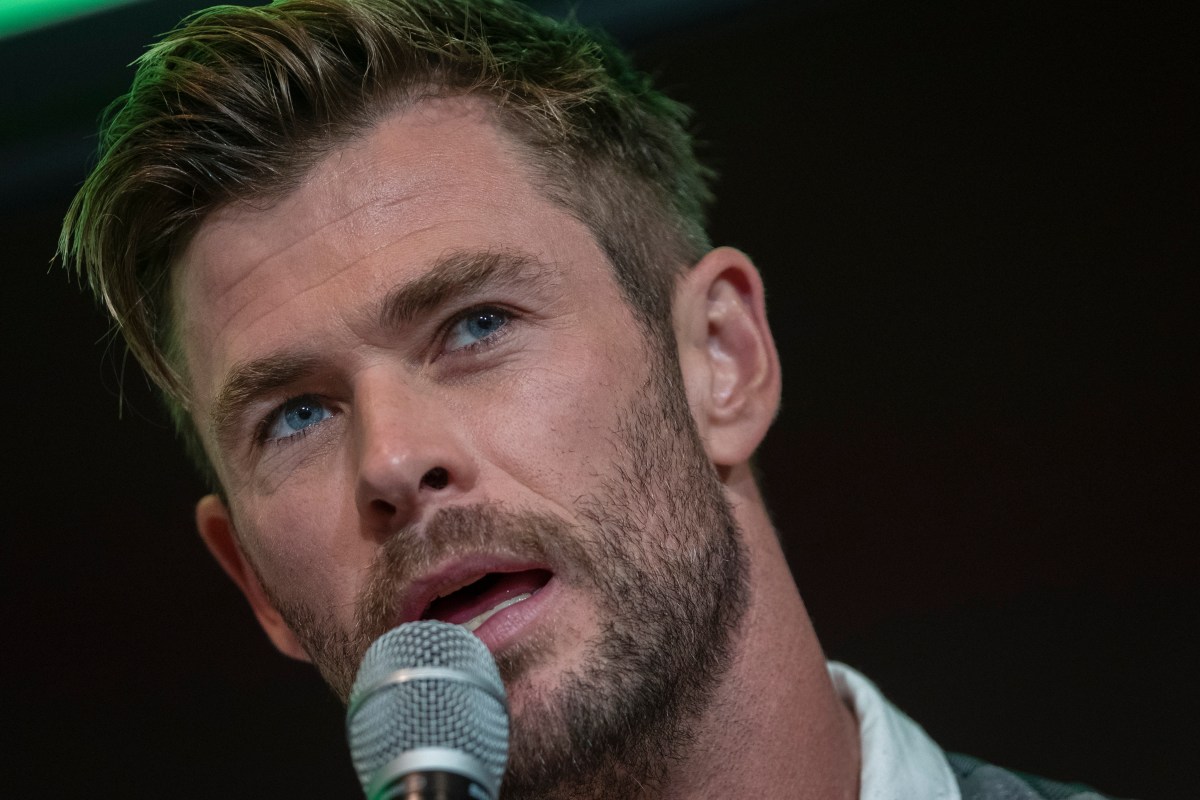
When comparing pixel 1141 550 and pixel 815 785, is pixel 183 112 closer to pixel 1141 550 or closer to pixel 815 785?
pixel 815 785

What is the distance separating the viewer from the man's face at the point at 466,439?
1.51m

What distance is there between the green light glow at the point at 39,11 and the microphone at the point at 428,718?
63.7 inches

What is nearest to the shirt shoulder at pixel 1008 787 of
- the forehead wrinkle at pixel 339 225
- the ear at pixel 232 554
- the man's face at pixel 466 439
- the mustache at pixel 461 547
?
the man's face at pixel 466 439

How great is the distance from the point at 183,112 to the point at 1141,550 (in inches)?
73.2

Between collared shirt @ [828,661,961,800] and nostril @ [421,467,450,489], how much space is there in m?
0.79

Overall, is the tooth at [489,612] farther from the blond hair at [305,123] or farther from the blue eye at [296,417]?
the blond hair at [305,123]

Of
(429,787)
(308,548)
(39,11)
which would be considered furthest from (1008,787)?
(39,11)

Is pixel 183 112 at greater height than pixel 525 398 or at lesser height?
greater

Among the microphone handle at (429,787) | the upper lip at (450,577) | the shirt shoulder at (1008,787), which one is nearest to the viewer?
the microphone handle at (429,787)

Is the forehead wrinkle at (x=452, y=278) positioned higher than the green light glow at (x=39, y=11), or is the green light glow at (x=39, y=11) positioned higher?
the green light glow at (x=39, y=11)

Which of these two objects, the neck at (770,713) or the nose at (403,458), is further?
the neck at (770,713)

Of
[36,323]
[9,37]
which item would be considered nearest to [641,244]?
[9,37]

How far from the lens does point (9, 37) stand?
2.30 m

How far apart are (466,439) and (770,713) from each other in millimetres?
605
